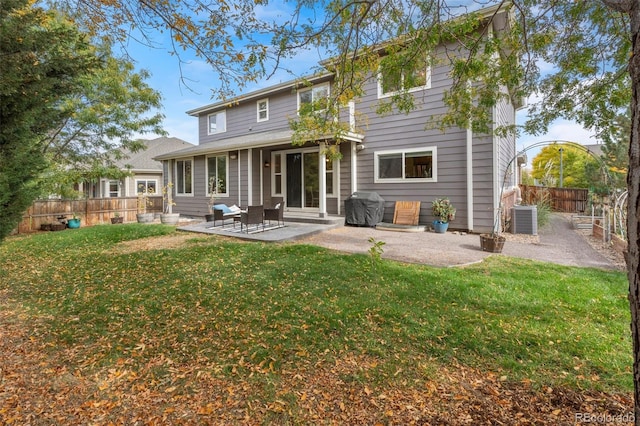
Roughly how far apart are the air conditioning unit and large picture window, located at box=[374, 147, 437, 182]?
248cm

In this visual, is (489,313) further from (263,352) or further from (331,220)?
(331,220)

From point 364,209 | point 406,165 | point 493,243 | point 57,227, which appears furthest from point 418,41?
point 57,227

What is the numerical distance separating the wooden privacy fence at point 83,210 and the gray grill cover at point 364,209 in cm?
1116

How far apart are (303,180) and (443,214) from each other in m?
5.27

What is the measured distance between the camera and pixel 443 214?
29.3 feet

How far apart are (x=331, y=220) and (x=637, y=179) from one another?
28.6 feet

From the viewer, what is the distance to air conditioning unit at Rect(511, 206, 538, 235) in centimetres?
877

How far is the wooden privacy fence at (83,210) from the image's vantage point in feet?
39.6

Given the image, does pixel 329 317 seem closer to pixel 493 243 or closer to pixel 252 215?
pixel 493 243

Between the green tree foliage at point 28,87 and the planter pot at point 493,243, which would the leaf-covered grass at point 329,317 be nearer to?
the planter pot at point 493,243

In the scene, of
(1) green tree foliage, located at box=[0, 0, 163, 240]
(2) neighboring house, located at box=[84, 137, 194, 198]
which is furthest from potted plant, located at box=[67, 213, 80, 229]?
(1) green tree foliage, located at box=[0, 0, 163, 240]

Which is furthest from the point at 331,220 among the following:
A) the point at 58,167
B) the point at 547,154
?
the point at 547,154

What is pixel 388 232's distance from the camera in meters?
9.14

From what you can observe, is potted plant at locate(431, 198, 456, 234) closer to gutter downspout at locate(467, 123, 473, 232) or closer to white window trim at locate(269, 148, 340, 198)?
gutter downspout at locate(467, 123, 473, 232)
